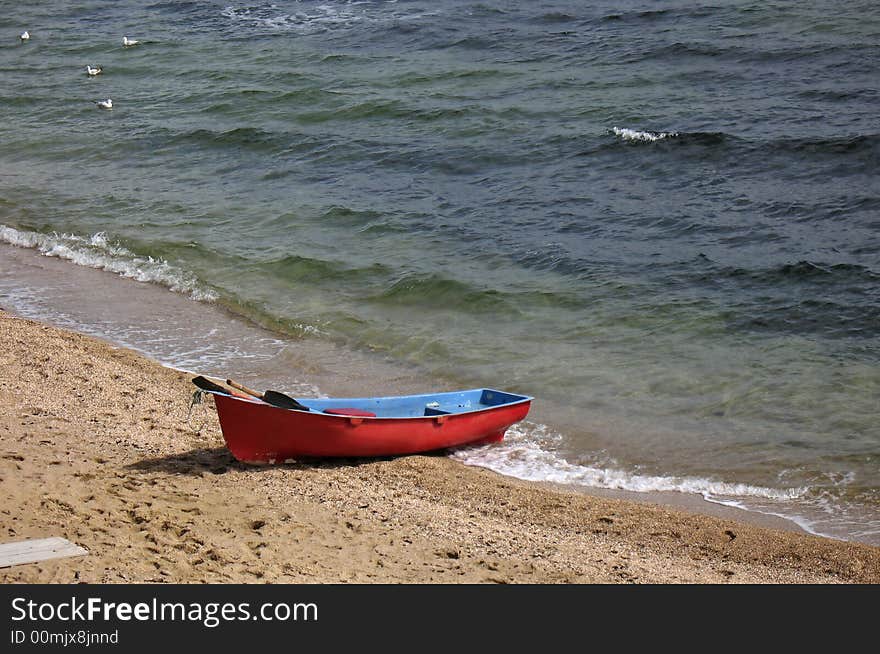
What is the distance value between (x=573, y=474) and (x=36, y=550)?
525 centimetres

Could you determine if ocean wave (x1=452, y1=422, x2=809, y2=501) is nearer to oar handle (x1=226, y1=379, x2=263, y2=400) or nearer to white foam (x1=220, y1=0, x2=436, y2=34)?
oar handle (x1=226, y1=379, x2=263, y2=400)

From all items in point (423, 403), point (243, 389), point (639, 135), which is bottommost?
point (423, 403)

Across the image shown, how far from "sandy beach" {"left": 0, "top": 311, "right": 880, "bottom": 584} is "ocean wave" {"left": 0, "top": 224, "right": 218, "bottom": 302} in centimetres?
533

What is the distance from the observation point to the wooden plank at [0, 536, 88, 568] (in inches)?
291

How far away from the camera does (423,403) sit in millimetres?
11297

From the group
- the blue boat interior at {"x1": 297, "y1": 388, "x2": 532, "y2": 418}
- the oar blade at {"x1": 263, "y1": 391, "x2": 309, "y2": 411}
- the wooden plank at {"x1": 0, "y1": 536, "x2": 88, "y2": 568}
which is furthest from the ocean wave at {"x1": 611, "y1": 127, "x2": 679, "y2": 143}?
the wooden plank at {"x1": 0, "y1": 536, "x2": 88, "y2": 568}

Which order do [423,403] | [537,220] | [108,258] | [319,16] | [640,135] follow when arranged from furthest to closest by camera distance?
[319,16]
[640,135]
[108,258]
[537,220]
[423,403]

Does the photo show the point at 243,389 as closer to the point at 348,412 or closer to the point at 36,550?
the point at 348,412

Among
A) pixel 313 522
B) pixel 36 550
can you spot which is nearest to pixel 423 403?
pixel 313 522

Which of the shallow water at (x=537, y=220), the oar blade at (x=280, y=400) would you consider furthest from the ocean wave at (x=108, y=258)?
the oar blade at (x=280, y=400)

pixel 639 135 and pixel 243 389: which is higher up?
pixel 639 135

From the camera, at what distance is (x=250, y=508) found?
9000 millimetres

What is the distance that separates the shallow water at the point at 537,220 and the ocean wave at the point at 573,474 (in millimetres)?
33

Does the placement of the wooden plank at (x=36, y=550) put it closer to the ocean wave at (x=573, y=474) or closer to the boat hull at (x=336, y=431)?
the boat hull at (x=336, y=431)
